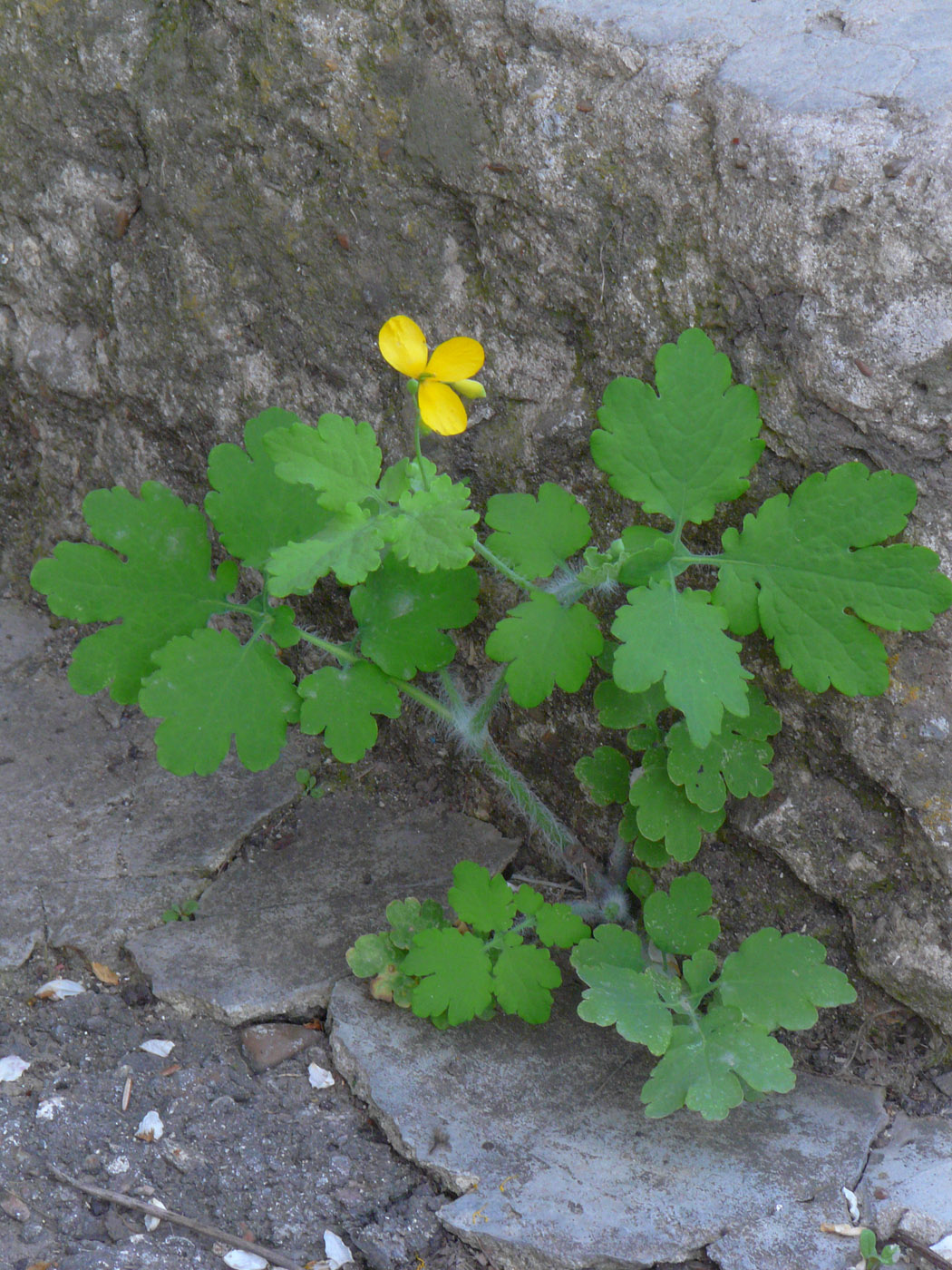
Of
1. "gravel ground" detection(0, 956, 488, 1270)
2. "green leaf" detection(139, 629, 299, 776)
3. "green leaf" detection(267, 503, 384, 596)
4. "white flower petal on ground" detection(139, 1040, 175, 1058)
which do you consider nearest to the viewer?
"green leaf" detection(267, 503, 384, 596)

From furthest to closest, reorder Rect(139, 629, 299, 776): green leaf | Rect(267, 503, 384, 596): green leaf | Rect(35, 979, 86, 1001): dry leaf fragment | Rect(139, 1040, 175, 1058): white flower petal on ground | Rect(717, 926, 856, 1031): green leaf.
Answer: Rect(35, 979, 86, 1001): dry leaf fragment, Rect(139, 1040, 175, 1058): white flower petal on ground, Rect(139, 629, 299, 776): green leaf, Rect(717, 926, 856, 1031): green leaf, Rect(267, 503, 384, 596): green leaf

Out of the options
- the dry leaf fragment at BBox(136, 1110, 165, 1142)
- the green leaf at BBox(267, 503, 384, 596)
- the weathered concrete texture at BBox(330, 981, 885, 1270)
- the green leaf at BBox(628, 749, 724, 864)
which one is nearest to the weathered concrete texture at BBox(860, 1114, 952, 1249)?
the weathered concrete texture at BBox(330, 981, 885, 1270)

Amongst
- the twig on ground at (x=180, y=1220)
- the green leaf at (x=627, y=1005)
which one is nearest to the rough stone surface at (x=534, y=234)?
the green leaf at (x=627, y=1005)

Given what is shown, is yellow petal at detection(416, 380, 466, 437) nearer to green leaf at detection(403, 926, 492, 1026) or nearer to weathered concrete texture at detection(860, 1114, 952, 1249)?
green leaf at detection(403, 926, 492, 1026)

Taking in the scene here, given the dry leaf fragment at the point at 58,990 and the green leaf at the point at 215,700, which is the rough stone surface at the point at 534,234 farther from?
the dry leaf fragment at the point at 58,990

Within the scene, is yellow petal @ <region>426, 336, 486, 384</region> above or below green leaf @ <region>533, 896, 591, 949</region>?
above
